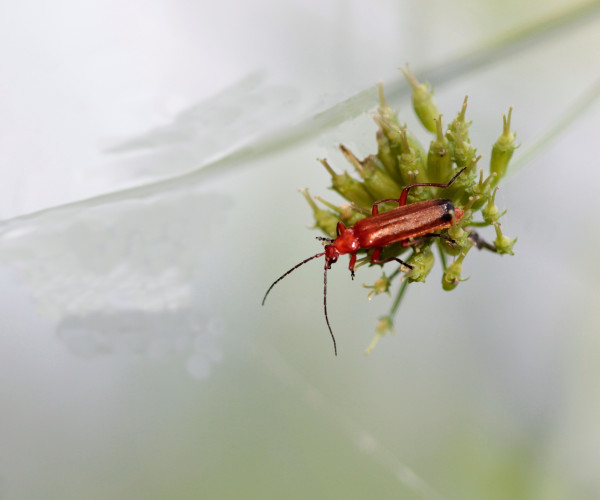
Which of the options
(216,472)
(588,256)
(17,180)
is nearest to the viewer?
(17,180)

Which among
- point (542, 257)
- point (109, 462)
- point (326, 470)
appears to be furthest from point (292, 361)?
point (542, 257)

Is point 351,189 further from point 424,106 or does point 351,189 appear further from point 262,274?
point 262,274

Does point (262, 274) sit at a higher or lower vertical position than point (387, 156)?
lower

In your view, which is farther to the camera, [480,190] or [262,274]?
[262,274]

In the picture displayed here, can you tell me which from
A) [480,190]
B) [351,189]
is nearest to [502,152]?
[480,190]

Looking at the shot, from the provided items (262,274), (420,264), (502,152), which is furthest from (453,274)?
(262,274)

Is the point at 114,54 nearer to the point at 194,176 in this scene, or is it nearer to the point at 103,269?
the point at 194,176
